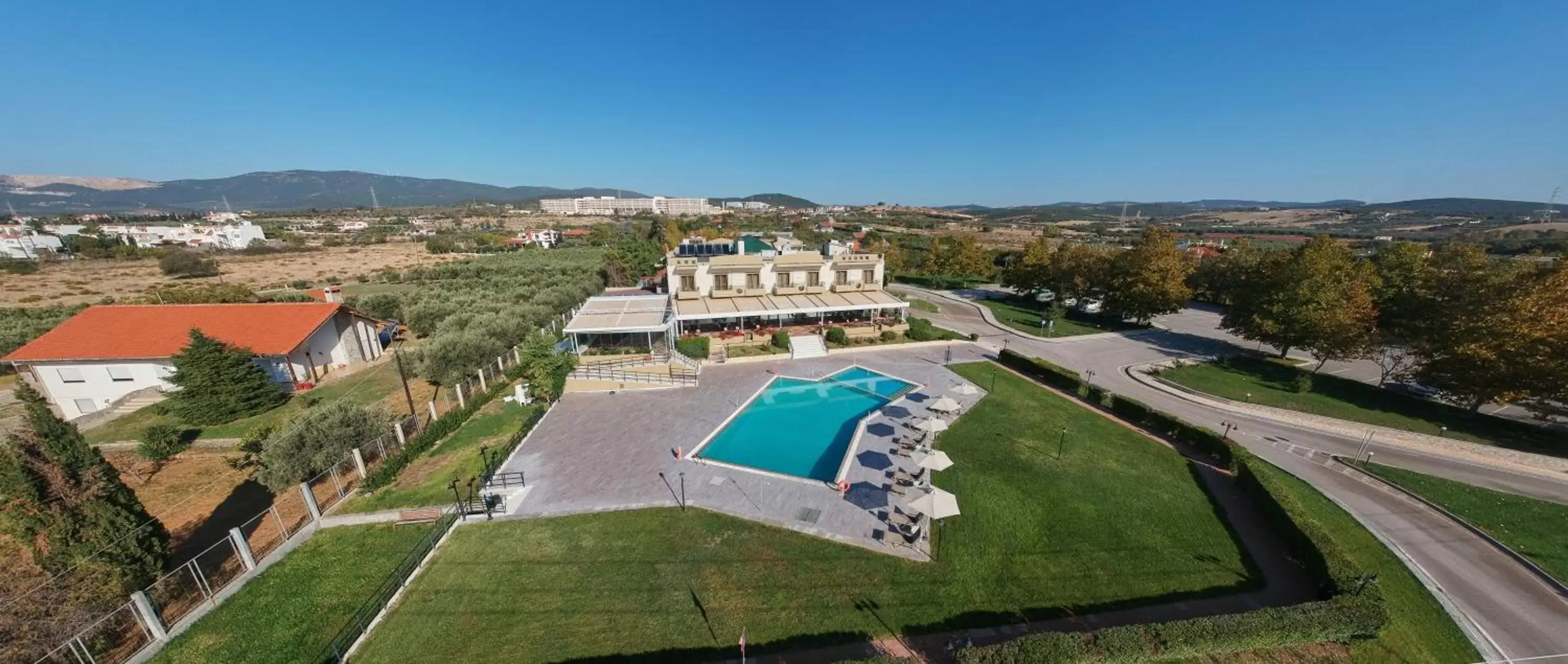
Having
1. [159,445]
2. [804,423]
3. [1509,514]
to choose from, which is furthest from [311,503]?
[1509,514]

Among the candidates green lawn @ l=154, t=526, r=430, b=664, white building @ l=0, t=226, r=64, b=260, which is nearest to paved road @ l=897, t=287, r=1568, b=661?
green lawn @ l=154, t=526, r=430, b=664

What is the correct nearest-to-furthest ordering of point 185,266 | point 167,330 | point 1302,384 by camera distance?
point 1302,384
point 167,330
point 185,266

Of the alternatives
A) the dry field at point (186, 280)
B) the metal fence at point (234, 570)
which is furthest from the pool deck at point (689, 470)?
Answer: the dry field at point (186, 280)

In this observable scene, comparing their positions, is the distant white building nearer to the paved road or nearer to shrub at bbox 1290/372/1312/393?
the paved road

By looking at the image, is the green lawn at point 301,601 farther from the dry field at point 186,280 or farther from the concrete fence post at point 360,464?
the dry field at point 186,280

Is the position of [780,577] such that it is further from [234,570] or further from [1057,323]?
[1057,323]
